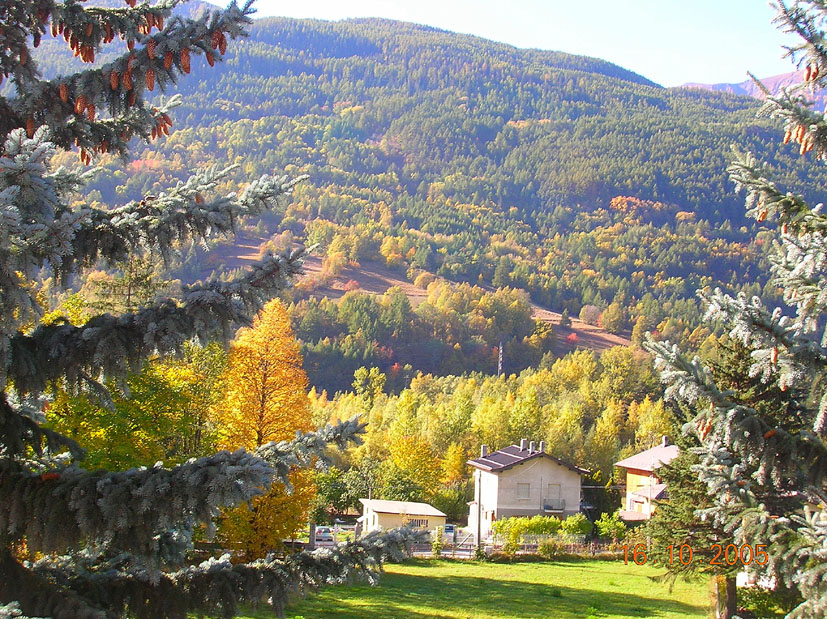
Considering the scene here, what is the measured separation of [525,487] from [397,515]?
476 inches

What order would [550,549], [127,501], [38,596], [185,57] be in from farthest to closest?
[550,549] → [185,57] → [38,596] → [127,501]

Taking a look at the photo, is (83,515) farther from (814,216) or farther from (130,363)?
(814,216)

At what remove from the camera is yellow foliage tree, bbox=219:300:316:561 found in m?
21.1

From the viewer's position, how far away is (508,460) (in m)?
50.0

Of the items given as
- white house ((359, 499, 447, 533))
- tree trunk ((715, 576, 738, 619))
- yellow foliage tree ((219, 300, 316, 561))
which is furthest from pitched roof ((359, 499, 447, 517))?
tree trunk ((715, 576, 738, 619))

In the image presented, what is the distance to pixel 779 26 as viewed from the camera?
6477 millimetres

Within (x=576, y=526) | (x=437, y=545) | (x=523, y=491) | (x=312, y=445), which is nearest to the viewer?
(x=312, y=445)

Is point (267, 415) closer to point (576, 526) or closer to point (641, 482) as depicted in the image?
point (576, 526)

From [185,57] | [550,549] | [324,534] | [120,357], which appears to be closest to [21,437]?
[120,357]

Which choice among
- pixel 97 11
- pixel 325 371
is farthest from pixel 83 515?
pixel 325 371

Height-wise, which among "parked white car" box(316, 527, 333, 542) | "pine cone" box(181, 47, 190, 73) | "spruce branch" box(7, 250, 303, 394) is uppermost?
"pine cone" box(181, 47, 190, 73)

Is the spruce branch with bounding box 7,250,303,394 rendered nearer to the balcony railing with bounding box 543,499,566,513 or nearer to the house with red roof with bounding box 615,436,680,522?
the house with red roof with bounding box 615,436,680,522

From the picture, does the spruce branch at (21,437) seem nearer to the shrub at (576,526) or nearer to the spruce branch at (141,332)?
the spruce branch at (141,332)

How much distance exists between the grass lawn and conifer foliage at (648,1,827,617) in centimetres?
1492
